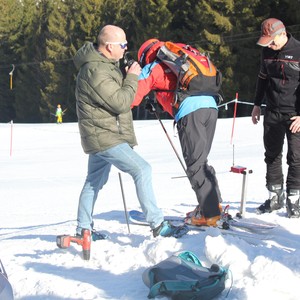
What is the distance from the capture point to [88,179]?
4.76 m

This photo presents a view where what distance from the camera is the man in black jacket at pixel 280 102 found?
5.11 m

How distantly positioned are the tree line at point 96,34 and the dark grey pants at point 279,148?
3418 centimetres

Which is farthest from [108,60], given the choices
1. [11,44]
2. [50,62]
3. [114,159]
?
[11,44]

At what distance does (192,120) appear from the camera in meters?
4.69

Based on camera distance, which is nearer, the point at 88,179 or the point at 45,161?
the point at 88,179

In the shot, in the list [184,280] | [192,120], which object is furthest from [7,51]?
[184,280]

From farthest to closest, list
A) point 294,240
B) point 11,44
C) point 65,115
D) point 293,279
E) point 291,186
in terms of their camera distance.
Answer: point 11,44
point 65,115
point 291,186
point 294,240
point 293,279

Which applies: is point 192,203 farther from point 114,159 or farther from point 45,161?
point 45,161

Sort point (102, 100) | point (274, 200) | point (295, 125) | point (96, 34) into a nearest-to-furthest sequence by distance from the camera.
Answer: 1. point (102, 100)
2. point (295, 125)
3. point (274, 200)
4. point (96, 34)

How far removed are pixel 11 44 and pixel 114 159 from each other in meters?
65.0

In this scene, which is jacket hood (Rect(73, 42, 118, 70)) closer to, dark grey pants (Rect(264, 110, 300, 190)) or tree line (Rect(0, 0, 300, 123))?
dark grey pants (Rect(264, 110, 300, 190))

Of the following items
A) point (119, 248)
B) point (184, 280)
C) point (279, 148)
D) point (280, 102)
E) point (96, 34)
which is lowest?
point (96, 34)

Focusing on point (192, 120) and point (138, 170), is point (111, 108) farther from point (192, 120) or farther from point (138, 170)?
point (192, 120)

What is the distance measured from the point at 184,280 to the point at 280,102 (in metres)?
2.45
